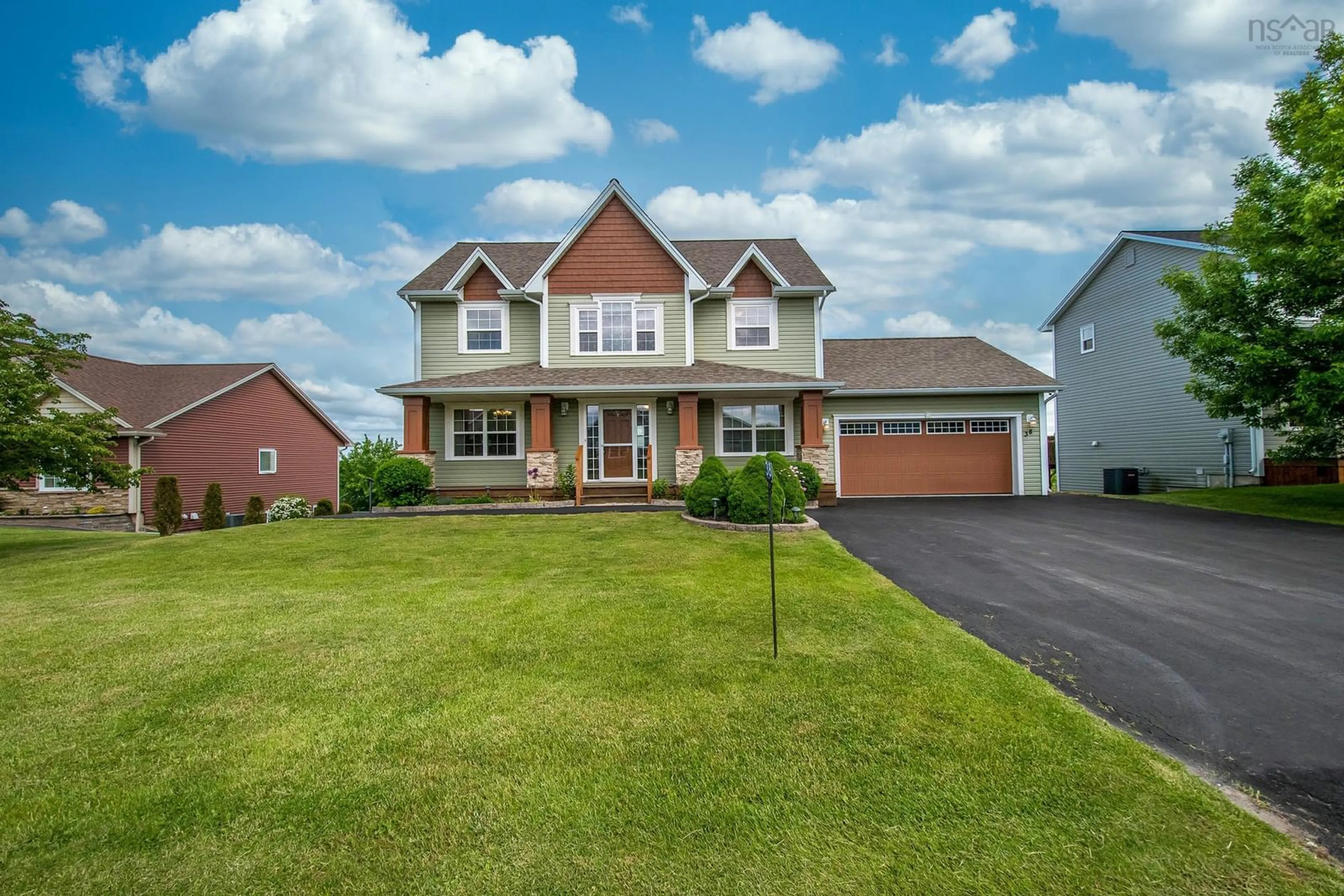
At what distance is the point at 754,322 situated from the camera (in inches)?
729

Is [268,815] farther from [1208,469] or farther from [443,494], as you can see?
[1208,469]

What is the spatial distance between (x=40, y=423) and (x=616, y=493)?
38.1 ft

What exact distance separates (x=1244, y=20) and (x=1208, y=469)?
12405 millimetres

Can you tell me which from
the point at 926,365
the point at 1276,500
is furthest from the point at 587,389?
the point at 1276,500

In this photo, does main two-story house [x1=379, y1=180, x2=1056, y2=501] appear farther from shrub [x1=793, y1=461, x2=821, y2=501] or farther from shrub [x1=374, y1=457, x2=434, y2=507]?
shrub [x1=793, y1=461, x2=821, y2=501]

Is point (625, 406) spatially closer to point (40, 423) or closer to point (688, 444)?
point (688, 444)

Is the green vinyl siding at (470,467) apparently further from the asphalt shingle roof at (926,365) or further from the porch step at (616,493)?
the asphalt shingle roof at (926,365)

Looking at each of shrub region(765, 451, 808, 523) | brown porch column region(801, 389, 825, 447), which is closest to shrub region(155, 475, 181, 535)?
shrub region(765, 451, 808, 523)

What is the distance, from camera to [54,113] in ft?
53.4

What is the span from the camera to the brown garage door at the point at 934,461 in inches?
754

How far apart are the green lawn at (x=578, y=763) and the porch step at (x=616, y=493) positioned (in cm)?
1016

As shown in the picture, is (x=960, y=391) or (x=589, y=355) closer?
(x=589, y=355)

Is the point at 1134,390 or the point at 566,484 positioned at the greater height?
the point at 1134,390

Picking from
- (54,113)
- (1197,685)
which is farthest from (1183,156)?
(54,113)
